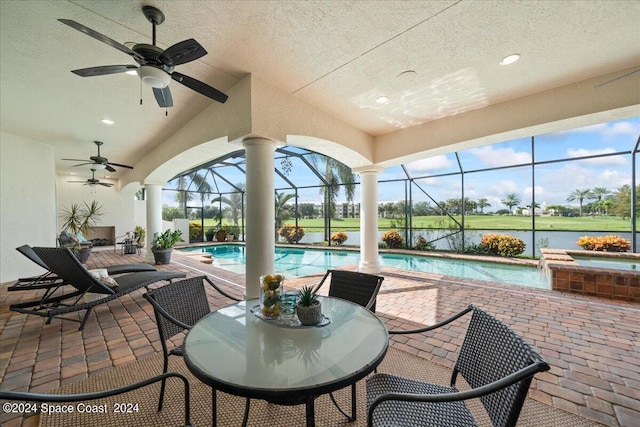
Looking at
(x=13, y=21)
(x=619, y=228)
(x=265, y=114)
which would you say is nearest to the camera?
(x=13, y=21)

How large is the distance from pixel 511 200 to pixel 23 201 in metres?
14.0

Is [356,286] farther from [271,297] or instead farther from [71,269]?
[71,269]

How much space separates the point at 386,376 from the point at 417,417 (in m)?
0.29

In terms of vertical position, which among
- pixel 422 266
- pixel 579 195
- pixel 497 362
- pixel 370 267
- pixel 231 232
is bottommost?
pixel 422 266

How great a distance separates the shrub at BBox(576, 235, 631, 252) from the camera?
6.45 m

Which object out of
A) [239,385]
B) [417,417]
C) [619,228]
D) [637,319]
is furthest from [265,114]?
[619,228]

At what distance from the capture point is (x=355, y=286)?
92.0 inches

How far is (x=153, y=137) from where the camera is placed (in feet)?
20.4

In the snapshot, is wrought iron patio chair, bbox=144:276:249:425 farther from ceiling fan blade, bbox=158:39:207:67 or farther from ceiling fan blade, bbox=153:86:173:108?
ceiling fan blade, bbox=153:86:173:108

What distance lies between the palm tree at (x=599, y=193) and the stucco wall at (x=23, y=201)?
48.8 ft

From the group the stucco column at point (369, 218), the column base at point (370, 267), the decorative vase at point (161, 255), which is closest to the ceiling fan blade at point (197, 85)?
the stucco column at point (369, 218)

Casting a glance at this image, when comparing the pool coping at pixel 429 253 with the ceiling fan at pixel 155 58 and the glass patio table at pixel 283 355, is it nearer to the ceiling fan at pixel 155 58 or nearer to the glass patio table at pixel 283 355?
the glass patio table at pixel 283 355

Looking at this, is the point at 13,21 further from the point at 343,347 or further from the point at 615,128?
the point at 615,128

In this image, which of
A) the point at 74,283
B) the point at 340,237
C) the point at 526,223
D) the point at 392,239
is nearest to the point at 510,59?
the point at 74,283
